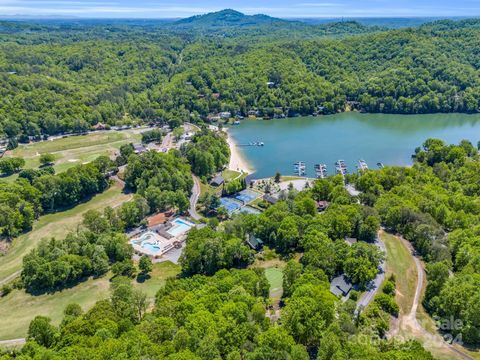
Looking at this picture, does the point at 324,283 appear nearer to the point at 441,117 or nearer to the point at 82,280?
the point at 82,280

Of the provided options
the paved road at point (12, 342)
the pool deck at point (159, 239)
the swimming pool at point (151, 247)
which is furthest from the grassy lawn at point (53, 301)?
the pool deck at point (159, 239)

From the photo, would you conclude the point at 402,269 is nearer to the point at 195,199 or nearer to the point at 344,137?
the point at 195,199

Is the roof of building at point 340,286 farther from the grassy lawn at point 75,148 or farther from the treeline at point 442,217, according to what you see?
A: the grassy lawn at point 75,148

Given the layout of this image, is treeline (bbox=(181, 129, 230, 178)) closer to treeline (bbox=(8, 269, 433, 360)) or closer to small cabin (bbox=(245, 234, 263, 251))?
small cabin (bbox=(245, 234, 263, 251))

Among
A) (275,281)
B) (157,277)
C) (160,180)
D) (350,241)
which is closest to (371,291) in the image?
(350,241)

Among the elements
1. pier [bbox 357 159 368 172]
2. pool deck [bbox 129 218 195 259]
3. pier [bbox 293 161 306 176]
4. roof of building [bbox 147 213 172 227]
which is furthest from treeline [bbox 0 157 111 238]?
pier [bbox 357 159 368 172]
